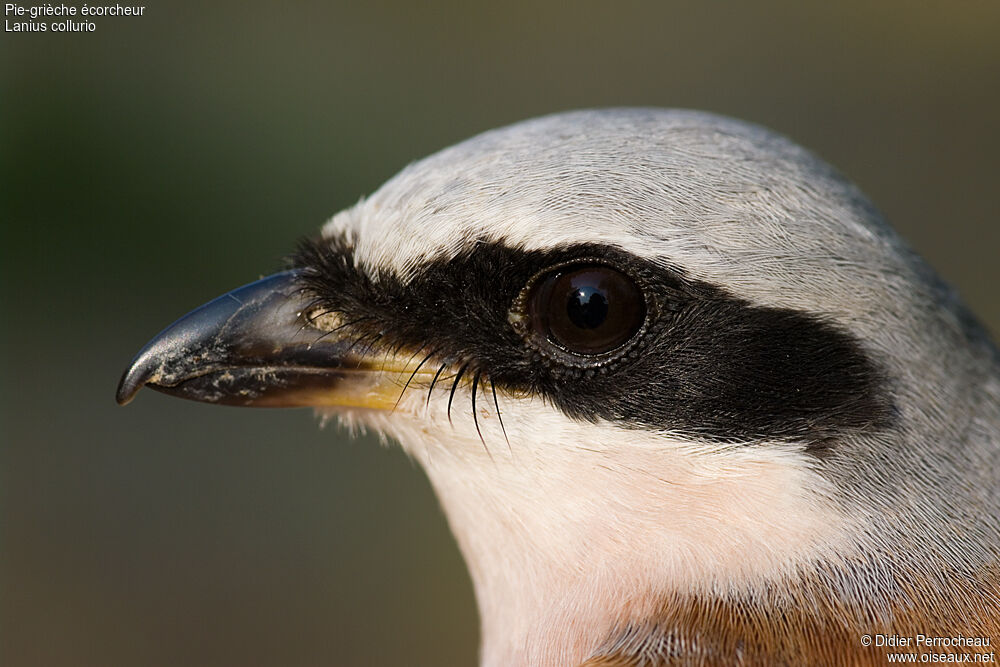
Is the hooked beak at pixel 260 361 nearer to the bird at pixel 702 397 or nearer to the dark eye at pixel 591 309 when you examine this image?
the bird at pixel 702 397

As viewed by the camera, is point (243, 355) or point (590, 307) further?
point (243, 355)

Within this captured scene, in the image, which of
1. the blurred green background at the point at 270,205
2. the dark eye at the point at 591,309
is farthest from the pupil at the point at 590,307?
the blurred green background at the point at 270,205

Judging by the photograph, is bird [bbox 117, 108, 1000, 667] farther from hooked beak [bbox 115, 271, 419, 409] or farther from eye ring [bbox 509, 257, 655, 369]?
hooked beak [bbox 115, 271, 419, 409]

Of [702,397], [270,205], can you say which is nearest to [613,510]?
[702,397]

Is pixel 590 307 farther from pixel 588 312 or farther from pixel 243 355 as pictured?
pixel 243 355

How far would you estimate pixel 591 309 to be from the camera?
6.20 ft

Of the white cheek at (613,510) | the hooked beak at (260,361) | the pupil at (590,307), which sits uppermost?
the pupil at (590,307)

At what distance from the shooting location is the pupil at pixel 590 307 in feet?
6.19

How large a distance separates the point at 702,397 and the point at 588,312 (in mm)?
291

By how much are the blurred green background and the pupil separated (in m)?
3.67

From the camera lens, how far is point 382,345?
6.98ft

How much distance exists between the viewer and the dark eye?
1.89m

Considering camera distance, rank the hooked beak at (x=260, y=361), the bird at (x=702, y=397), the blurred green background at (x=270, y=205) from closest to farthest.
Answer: the bird at (x=702, y=397) < the hooked beak at (x=260, y=361) < the blurred green background at (x=270, y=205)

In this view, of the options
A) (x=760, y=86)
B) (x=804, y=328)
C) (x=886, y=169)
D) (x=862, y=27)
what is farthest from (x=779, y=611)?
(x=862, y=27)
